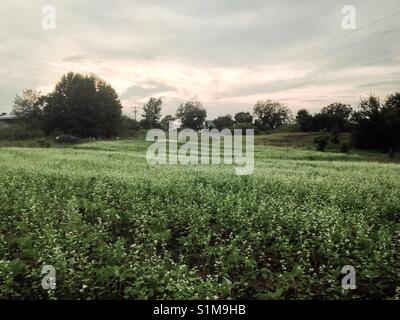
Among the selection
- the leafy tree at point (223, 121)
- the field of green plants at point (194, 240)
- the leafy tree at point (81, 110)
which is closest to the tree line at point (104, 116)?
the leafy tree at point (81, 110)

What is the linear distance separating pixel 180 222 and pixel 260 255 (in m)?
2.94

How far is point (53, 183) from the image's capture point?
17891 mm

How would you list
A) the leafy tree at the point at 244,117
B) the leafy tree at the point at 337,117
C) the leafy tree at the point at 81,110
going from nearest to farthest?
the leafy tree at the point at 81,110, the leafy tree at the point at 337,117, the leafy tree at the point at 244,117

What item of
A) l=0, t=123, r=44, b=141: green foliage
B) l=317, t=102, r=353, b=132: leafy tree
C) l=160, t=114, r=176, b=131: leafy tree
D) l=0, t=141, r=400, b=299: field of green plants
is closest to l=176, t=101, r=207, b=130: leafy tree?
l=160, t=114, r=176, b=131: leafy tree

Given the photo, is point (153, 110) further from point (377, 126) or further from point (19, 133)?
point (377, 126)

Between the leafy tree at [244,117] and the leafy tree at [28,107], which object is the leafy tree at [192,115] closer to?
the leafy tree at [244,117]

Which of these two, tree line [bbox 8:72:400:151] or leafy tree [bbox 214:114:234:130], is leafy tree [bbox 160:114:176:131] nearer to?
tree line [bbox 8:72:400:151]


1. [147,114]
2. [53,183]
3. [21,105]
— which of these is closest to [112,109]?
[21,105]

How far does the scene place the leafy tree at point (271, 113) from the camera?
482ft

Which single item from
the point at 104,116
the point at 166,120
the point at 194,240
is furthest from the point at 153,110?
the point at 194,240

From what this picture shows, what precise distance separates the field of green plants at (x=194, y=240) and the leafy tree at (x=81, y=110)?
6634 centimetres

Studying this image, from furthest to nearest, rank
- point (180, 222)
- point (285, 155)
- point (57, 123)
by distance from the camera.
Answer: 1. point (57, 123)
2. point (285, 155)
3. point (180, 222)
